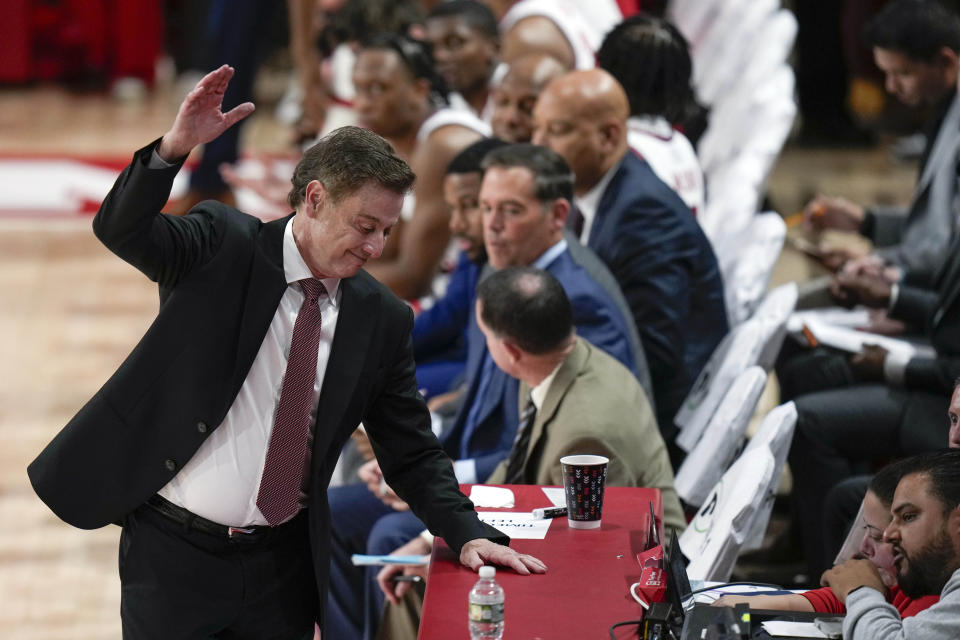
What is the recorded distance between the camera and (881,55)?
15.7ft

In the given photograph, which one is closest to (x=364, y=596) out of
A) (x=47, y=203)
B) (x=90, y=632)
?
(x=90, y=632)

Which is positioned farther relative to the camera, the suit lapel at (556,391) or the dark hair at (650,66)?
the dark hair at (650,66)

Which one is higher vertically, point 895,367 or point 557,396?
point 557,396

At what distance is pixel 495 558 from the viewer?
2.47 metres

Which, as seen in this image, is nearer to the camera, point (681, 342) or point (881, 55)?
point (681, 342)

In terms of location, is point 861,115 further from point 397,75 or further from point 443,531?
point 443,531

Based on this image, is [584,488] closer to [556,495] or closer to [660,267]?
[556,495]

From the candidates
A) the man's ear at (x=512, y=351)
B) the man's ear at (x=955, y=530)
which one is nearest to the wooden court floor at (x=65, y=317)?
the man's ear at (x=512, y=351)

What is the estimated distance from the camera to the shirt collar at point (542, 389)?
3.20 meters

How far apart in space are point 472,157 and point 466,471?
1.29 meters

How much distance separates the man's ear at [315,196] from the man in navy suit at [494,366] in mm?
1162

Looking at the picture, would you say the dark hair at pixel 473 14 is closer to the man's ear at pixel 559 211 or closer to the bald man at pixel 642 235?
the bald man at pixel 642 235

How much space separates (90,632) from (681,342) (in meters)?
1.87

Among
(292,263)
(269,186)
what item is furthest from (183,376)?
(269,186)
